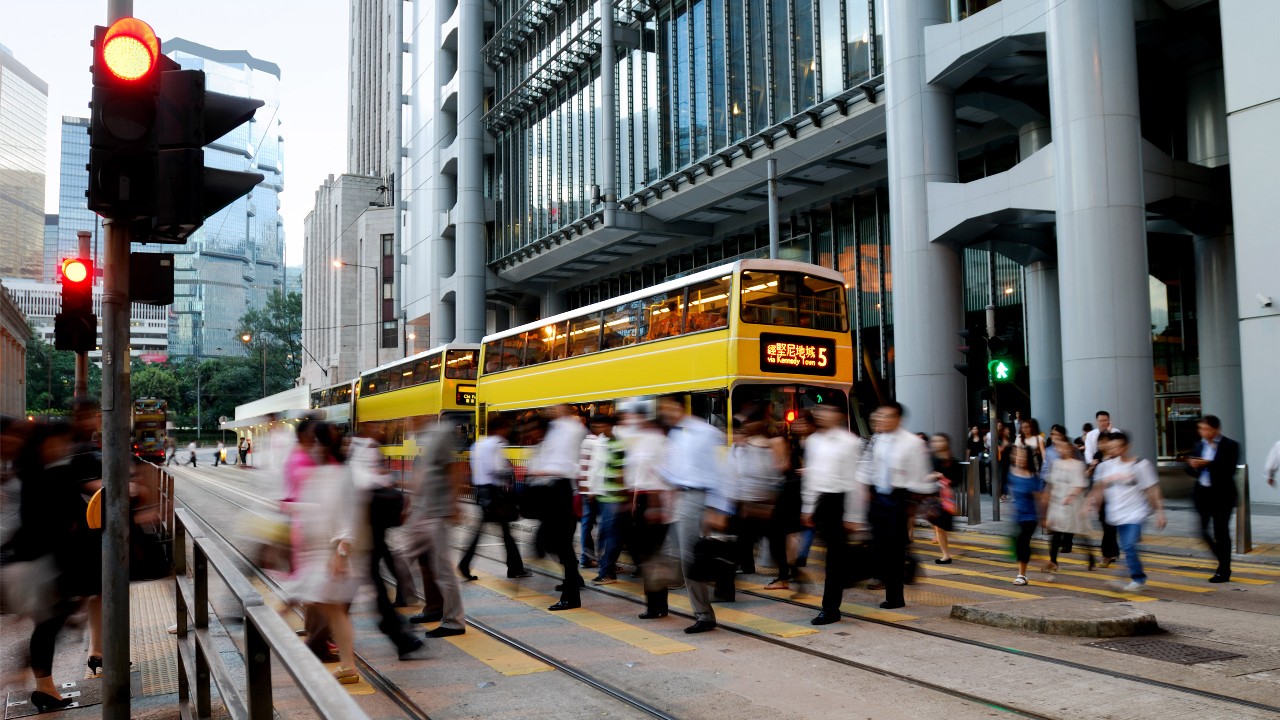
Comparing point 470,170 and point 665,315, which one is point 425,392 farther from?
point 470,170

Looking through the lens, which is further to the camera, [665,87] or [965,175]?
[665,87]

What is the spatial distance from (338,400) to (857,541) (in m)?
29.5

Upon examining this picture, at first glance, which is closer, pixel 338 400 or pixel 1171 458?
pixel 1171 458

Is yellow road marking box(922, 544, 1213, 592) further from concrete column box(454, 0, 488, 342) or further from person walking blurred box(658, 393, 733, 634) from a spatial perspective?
concrete column box(454, 0, 488, 342)

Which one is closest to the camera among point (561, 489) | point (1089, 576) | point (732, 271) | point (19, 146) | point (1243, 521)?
point (561, 489)

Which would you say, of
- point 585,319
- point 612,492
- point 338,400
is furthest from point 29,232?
point 612,492

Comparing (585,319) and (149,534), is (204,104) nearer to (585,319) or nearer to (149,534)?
(149,534)

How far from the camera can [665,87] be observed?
3106 centimetres

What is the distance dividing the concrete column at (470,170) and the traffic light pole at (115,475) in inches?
1530

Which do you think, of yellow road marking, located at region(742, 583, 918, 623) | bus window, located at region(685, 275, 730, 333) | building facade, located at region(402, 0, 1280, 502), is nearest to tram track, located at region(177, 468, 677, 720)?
yellow road marking, located at region(742, 583, 918, 623)

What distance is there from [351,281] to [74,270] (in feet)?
230

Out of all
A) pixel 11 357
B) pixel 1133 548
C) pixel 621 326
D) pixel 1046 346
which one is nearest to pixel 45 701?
pixel 1133 548

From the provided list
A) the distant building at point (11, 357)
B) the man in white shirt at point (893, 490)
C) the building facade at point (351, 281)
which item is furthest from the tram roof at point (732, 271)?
the building facade at point (351, 281)

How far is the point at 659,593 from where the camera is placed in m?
8.27
